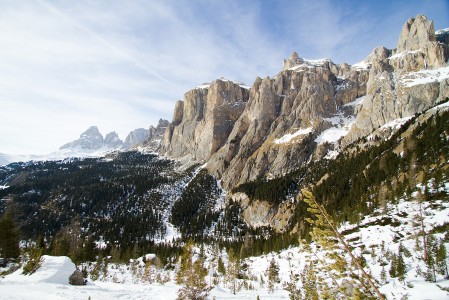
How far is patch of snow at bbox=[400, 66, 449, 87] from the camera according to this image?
14225cm

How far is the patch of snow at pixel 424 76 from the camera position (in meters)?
142

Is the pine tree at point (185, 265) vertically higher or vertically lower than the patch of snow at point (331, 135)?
lower

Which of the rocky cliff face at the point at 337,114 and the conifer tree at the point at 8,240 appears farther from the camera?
the rocky cliff face at the point at 337,114

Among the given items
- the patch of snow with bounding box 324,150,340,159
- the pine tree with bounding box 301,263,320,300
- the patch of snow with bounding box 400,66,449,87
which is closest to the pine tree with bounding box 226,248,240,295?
the pine tree with bounding box 301,263,320,300

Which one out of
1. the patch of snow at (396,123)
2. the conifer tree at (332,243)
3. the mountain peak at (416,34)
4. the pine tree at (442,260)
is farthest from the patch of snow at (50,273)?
the mountain peak at (416,34)

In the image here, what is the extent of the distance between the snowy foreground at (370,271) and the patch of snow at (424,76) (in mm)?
119697

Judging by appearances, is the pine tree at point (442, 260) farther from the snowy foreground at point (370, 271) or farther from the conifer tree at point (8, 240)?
the conifer tree at point (8, 240)

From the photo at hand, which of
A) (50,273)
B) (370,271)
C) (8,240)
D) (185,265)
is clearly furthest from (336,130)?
(370,271)

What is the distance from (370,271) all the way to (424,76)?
17632cm

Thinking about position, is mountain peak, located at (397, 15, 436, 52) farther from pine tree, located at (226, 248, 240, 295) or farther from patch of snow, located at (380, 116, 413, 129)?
pine tree, located at (226, 248, 240, 295)

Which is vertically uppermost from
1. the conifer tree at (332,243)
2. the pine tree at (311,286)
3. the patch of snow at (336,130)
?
the patch of snow at (336,130)

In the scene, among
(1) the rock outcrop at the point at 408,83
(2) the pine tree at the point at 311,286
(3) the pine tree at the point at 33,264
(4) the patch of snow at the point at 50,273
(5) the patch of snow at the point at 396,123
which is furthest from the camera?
(1) the rock outcrop at the point at 408,83

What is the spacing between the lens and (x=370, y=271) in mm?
10836

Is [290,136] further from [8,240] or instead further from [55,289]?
[55,289]
